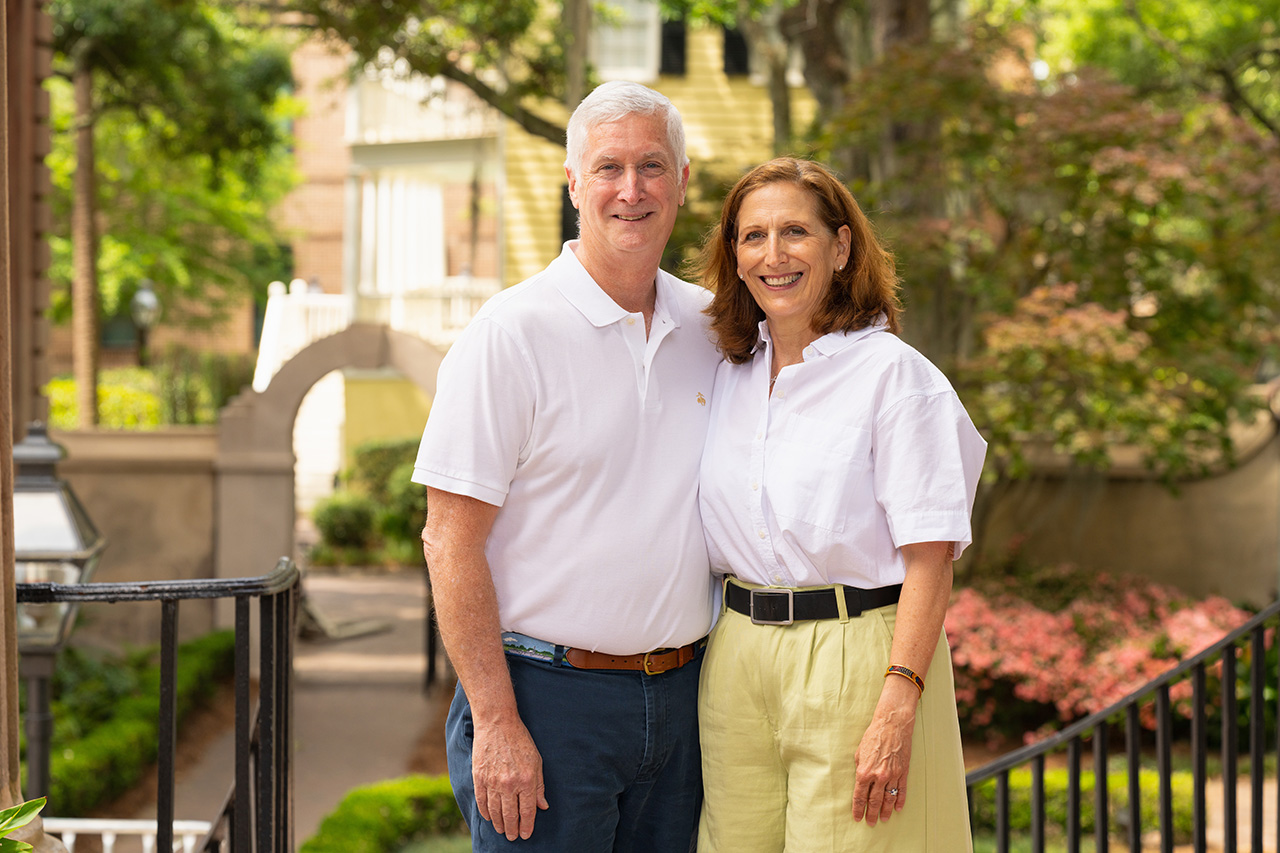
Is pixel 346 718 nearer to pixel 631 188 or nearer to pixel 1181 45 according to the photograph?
pixel 631 188

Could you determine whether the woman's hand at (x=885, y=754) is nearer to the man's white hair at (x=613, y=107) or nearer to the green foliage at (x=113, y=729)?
the man's white hair at (x=613, y=107)

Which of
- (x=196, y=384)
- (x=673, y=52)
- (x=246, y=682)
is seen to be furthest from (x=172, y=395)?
(x=246, y=682)

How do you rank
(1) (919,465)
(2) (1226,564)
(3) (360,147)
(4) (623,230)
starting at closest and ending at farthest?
(1) (919,465) < (4) (623,230) < (2) (1226,564) < (3) (360,147)

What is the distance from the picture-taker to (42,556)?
411cm

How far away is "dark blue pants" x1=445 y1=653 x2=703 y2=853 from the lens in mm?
2287

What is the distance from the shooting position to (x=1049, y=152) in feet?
27.1

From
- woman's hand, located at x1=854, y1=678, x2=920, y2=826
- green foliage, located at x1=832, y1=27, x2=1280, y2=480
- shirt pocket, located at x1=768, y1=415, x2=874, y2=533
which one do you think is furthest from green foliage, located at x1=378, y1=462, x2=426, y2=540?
woman's hand, located at x1=854, y1=678, x2=920, y2=826

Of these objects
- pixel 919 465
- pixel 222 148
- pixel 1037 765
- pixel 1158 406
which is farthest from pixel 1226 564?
pixel 222 148

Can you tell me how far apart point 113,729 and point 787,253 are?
7.22 meters

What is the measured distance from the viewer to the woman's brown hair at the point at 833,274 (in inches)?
94.0

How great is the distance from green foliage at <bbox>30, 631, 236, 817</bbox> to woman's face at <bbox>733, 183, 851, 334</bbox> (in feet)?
17.4

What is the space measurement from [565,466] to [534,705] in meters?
0.48

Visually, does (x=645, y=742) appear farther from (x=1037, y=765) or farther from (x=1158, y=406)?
(x=1158, y=406)

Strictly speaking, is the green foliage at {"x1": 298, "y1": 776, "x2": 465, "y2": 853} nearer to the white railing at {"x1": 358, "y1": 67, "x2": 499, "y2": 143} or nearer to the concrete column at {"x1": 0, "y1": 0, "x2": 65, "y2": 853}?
the concrete column at {"x1": 0, "y1": 0, "x2": 65, "y2": 853}
